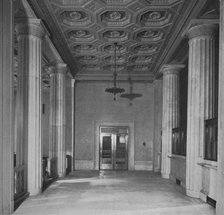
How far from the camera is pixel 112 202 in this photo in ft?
27.3

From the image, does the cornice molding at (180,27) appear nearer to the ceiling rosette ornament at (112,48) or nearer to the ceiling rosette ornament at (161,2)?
the ceiling rosette ornament at (161,2)

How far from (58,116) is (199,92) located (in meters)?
7.32

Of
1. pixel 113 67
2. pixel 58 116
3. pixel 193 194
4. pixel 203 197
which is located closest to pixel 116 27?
pixel 58 116

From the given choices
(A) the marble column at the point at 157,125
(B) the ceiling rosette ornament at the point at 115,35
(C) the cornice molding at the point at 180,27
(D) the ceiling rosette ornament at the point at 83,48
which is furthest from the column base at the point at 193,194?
(A) the marble column at the point at 157,125

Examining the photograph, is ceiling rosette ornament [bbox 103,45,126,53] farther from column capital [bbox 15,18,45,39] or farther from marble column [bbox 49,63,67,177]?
column capital [bbox 15,18,45,39]

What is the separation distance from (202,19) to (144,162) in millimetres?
11088

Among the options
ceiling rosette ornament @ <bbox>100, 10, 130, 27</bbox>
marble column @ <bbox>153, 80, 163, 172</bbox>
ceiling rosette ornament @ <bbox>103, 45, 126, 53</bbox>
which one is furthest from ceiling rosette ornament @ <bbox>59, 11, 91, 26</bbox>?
marble column @ <bbox>153, 80, 163, 172</bbox>

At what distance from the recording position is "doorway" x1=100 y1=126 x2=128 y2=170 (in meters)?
18.5

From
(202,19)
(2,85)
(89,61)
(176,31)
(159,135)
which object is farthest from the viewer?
(159,135)

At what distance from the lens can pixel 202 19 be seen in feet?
29.7

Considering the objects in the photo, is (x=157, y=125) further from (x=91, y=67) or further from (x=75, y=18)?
(x=75, y=18)

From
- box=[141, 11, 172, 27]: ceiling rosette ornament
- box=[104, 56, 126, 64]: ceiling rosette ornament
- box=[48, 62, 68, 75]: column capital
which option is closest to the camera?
box=[141, 11, 172, 27]: ceiling rosette ornament

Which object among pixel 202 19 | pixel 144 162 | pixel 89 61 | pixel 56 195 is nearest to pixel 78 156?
pixel 144 162

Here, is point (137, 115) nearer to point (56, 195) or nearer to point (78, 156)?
point (78, 156)
